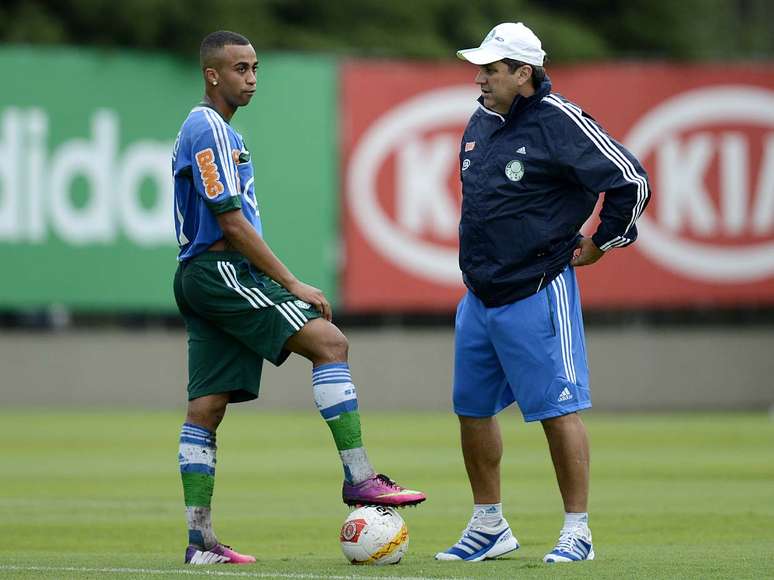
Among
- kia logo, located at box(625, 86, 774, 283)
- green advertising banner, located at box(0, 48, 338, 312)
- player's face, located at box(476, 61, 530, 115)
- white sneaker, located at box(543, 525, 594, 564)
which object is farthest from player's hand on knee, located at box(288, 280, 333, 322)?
kia logo, located at box(625, 86, 774, 283)

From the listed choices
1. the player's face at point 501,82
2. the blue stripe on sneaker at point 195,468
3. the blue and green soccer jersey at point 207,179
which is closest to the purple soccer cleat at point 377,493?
the blue stripe on sneaker at point 195,468

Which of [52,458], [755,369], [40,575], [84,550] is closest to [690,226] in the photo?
[755,369]

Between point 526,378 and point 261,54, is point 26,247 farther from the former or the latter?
point 526,378

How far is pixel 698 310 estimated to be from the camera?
79.7ft

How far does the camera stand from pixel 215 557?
8.15m

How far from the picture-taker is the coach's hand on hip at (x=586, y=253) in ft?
27.2

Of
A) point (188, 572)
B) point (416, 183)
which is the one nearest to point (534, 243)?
point (188, 572)

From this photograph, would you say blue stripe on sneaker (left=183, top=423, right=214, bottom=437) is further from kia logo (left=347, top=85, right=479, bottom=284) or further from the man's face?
kia logo (left=347, top=85, right=479, bottom=284)

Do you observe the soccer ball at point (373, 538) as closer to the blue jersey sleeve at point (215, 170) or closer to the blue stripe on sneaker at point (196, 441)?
the blue stripe on sneaker at point (196, 441)

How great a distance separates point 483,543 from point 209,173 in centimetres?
235

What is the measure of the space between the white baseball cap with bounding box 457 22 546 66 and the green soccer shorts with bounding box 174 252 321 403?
60.0 inches

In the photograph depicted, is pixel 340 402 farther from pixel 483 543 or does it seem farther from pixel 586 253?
pixel 586 253

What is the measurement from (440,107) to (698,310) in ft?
16.1

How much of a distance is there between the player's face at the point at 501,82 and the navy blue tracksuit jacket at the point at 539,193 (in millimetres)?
54
